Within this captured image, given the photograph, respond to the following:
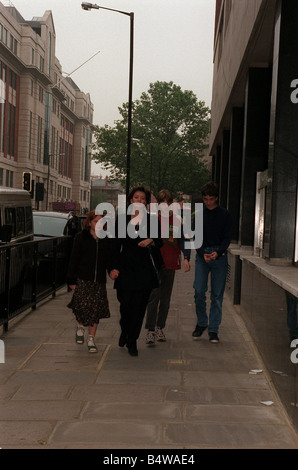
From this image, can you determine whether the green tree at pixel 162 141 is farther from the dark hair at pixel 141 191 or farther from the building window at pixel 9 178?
the dark hair at pixel 141 191

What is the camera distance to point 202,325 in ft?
27.0

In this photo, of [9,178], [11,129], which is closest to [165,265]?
[9,178]

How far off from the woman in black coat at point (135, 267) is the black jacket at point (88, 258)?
0.86ft

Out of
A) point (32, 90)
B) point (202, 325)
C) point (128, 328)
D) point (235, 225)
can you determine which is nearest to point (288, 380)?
point (128, 328)

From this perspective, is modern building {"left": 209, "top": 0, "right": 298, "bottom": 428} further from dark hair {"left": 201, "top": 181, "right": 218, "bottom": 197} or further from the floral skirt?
the floral skirt

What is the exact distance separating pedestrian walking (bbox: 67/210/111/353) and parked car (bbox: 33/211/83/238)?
7.72 metres

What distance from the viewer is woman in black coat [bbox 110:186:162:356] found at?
7.16m

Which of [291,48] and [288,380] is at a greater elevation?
[291,48]

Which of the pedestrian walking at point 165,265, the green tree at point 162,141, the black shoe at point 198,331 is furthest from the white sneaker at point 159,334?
the green tree at point 162,141

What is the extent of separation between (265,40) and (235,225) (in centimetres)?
663

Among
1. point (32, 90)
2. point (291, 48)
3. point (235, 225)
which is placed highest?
point (32, 90)

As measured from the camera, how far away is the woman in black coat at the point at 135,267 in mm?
7156

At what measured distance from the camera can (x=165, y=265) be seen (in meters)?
7.84
